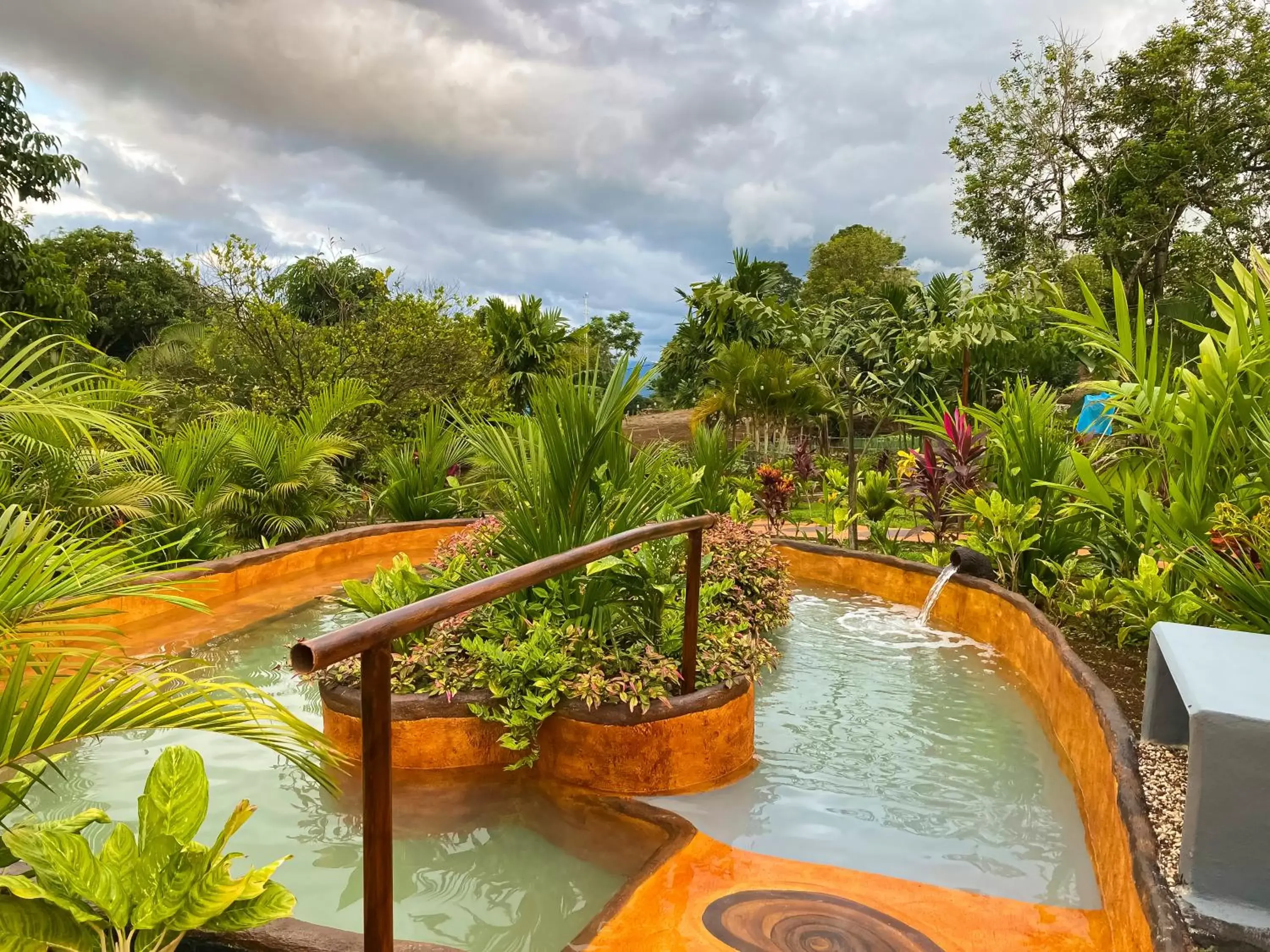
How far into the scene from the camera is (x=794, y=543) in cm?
761

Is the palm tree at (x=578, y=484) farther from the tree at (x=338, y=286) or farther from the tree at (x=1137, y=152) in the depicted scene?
the tree at (x=1137, y=152)

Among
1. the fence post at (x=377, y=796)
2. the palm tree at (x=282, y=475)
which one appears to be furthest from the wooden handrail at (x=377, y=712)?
the palm tree at (x=282, y=475)

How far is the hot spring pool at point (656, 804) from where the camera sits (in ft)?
8.05

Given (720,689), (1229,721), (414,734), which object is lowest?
(414,734)

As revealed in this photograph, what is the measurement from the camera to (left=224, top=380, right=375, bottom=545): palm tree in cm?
715

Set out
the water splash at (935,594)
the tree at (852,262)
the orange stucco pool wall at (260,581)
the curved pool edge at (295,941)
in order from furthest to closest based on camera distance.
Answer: the tree at (852,262)
the water splash at (935,594)
the orange stucco pool wall at (260,581)
the curved pool edge at (295,941)

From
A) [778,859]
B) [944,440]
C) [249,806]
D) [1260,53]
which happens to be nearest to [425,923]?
[249,806]

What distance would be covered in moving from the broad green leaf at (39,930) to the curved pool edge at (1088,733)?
2.18 meters

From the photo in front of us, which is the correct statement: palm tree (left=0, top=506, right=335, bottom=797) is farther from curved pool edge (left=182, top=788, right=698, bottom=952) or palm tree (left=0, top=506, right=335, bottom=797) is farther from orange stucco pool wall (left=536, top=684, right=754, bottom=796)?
orange stucco pool wall (left=536, top=684, right=754, bottom=796)

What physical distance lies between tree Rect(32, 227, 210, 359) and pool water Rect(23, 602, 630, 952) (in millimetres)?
23544

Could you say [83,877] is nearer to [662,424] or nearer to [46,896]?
[46,896]

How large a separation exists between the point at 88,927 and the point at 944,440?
6534 millimetres

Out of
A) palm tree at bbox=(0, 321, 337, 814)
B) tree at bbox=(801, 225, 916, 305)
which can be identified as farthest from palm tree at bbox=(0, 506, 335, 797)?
tree at bbox=(801, 225, 916, 305)

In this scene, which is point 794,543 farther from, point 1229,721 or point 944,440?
point 1229,721
